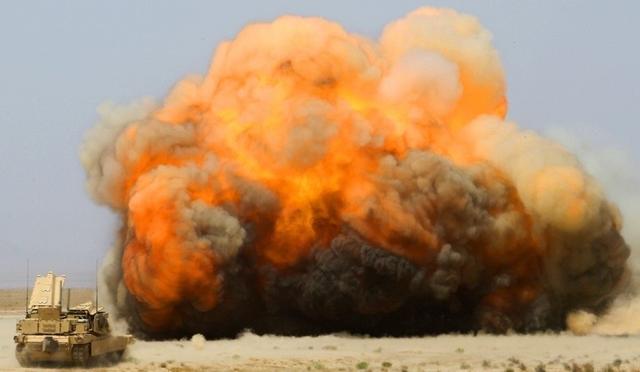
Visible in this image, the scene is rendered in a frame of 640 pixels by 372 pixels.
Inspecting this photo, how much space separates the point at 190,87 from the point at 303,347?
72.1 ft

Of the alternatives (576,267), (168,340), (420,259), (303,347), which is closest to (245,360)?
(303,347)

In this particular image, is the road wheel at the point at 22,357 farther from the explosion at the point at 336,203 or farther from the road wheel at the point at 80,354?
the explosion at the point at 336,203

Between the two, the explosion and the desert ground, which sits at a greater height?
the explosion

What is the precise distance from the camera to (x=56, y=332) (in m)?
48.0

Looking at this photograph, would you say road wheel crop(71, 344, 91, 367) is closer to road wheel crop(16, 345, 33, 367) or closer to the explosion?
road wheel crop(16, 345, 33, 367)

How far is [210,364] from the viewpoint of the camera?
50625 millimetres

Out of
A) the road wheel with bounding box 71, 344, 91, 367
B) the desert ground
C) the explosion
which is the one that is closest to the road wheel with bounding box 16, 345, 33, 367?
the desert ground

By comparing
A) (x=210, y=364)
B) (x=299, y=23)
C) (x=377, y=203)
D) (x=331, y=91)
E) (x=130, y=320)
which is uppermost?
(x=299, y=23)

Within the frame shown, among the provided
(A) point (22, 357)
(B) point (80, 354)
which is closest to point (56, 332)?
(B) point (80, 354)

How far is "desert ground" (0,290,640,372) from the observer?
1948 inches

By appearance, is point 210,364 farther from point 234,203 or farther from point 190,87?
point 190,87

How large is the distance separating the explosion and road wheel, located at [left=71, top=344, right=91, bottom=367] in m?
15.2

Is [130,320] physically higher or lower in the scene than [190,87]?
lower

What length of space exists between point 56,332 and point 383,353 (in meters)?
17.7
